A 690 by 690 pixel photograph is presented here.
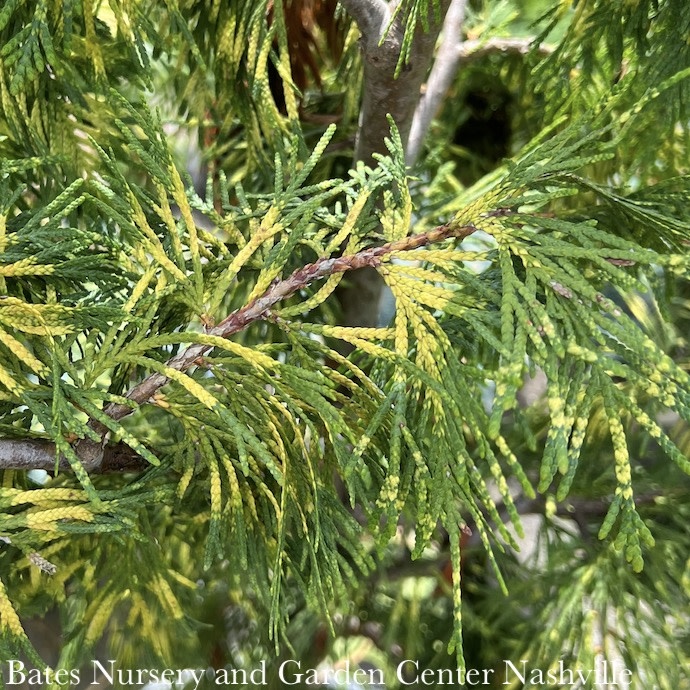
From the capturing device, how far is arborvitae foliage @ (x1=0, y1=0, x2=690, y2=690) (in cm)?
46

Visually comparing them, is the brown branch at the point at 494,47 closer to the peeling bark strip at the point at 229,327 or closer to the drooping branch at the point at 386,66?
the drooping branch at the point at 386,66

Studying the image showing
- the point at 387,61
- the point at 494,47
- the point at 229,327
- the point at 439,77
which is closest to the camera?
the point at 229,327

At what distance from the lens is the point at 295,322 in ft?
1.92

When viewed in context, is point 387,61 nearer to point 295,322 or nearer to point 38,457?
point 295,322

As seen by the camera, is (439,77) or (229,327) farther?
(439,77)

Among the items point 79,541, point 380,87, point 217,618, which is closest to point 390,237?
point 380,87

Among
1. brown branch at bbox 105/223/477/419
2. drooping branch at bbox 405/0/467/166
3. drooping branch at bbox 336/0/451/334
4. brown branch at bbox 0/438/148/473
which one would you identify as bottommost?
brown branch at bbox 0/438/148/473

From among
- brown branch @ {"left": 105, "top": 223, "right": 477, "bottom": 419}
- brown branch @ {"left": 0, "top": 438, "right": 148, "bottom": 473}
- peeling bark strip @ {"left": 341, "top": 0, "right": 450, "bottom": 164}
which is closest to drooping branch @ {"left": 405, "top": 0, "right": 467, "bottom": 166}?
peeling bark strip @ {"left": 341, "top": 0, "right": 450, "bottom": 164}

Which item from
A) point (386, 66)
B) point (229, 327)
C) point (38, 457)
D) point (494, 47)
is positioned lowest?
point (38, 457)

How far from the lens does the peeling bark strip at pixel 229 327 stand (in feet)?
1.72

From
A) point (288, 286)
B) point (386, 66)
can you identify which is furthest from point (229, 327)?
point (386, 66)

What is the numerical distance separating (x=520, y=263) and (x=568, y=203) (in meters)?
0.49

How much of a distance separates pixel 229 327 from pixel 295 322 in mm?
72

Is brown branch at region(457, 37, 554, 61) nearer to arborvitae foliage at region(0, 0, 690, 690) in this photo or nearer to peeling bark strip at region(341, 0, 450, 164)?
arborvitae foliage at region(0, 0, 690, 690)
